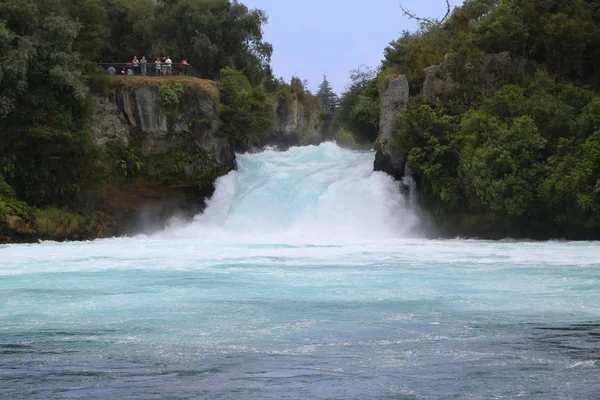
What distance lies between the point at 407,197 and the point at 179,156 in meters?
10.7

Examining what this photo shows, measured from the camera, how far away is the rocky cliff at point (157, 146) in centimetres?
3862

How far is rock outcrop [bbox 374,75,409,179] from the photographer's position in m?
37.8

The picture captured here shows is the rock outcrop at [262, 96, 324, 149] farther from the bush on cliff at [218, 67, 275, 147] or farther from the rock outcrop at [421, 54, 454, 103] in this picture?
the rock outcrop at [421, 54, 454, 103]

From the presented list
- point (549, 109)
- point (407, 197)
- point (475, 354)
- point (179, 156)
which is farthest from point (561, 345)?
point (179, 156)

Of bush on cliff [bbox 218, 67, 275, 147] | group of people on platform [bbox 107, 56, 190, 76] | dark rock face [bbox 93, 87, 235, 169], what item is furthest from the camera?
group of people on platform [bbox 107, 56, 190, 76]

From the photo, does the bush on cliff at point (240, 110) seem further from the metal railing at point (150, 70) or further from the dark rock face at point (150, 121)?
the metal railing at point (150, 70)

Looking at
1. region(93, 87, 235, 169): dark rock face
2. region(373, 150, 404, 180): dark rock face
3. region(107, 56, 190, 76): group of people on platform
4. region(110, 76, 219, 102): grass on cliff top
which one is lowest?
region(373, 150, 404, 180): dark rock face

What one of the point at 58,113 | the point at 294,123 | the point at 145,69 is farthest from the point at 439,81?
the point at 294,123

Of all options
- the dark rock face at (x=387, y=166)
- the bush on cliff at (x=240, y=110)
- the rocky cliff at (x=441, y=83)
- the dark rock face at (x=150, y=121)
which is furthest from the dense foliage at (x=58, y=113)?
the rocky cliff at (x=441, y=83)

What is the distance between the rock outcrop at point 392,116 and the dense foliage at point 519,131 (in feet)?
2.69

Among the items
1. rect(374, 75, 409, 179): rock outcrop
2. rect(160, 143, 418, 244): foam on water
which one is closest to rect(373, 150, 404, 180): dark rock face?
rect(374, 75, 409, 179): rock outcrop

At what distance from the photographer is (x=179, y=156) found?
39375 mm

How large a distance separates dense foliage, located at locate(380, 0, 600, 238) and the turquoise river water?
2.80 meters

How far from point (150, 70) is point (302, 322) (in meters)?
31.8
